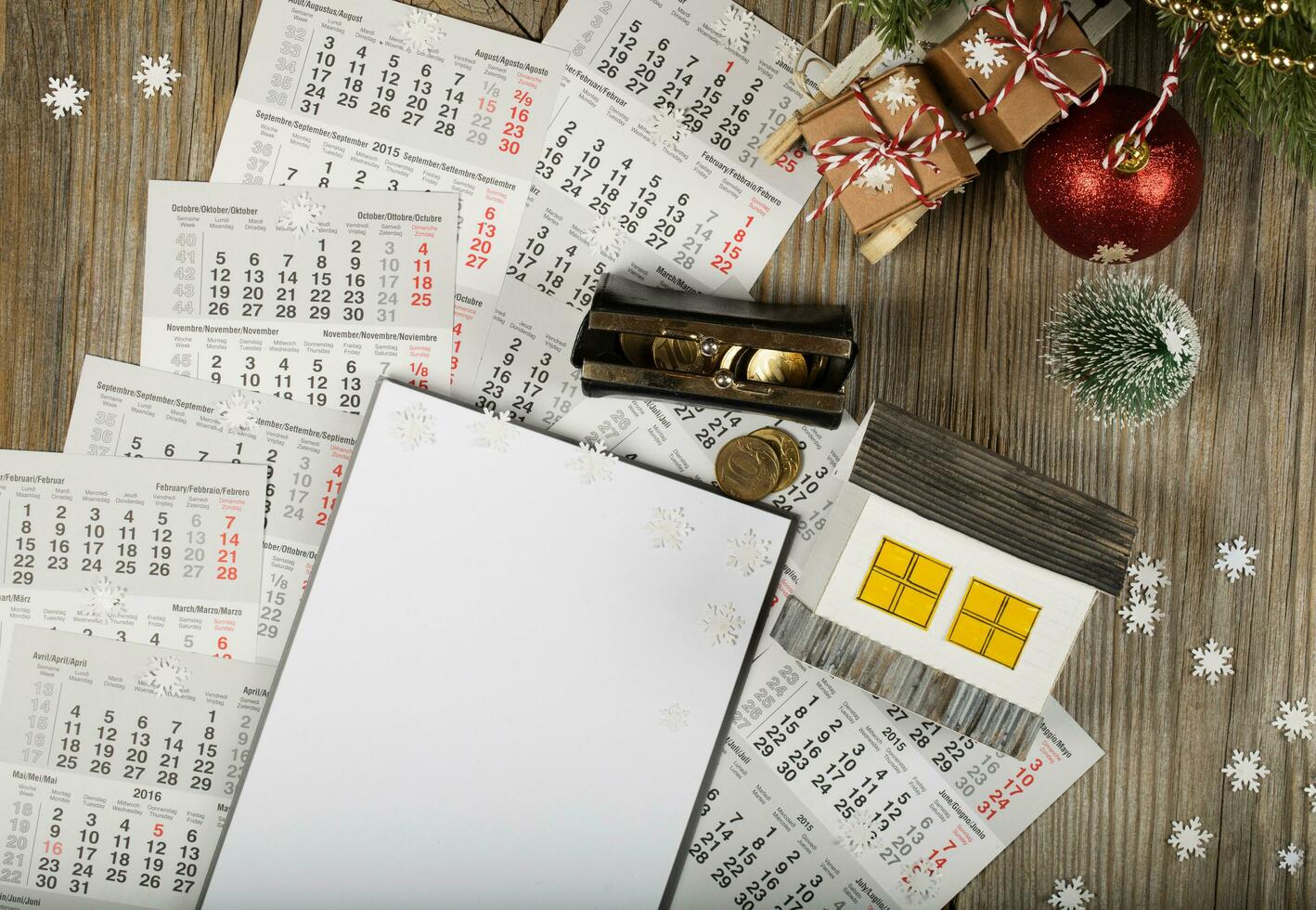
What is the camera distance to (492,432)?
4.11ft

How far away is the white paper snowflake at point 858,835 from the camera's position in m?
1.29

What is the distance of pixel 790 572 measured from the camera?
1.28 metres

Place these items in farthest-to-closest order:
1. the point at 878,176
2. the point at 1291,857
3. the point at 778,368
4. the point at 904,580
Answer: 1. the point at 1291,857
2. the point at 778,368
3. the point at 878,176
4. the point at 904,580

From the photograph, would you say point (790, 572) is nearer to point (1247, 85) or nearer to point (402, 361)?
point (402, 361)

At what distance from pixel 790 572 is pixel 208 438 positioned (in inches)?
34.1

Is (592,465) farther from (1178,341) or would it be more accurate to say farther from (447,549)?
(1178,341)

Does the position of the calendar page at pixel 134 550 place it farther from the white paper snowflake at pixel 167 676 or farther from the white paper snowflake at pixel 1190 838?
the white paper snowflake at pixel 1190 838

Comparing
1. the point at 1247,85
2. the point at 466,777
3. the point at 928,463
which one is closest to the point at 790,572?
the point at 928,463

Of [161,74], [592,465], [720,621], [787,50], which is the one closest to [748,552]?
[720,621]

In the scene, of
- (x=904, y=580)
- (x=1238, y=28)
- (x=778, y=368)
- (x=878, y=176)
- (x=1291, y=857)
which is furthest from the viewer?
(x=1291, y=857)

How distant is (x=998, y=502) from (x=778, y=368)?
13.6 inches

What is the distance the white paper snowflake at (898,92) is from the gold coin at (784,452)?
0.44m

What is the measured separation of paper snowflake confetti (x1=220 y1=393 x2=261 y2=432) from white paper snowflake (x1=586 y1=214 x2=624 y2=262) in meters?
0.54

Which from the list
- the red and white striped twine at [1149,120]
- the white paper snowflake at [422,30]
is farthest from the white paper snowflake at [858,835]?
the white paper snowflake at [422,30]
